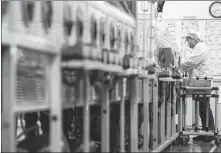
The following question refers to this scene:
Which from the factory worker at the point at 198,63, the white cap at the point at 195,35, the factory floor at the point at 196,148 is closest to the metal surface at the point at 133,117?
the factory floor at the point at 196,148

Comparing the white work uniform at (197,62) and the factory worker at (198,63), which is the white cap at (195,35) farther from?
the white work uniform at (197,62)

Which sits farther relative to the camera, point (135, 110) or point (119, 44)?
point (135, 110)

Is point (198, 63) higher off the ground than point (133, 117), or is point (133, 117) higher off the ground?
point (198, 63)

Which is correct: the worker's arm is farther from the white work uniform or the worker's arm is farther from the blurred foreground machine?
the blurred foreground machine

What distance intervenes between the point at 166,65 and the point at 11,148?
135 inches

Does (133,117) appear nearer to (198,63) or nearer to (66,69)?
(66,69)

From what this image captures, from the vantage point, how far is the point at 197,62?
6.43 meters

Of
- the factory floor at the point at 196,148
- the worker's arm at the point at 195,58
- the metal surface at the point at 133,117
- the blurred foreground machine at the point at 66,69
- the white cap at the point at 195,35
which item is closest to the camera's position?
the blurred foreground machine at the point at 66,69

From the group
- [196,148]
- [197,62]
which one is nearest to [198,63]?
[197,62]

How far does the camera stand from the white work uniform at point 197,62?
253 inches

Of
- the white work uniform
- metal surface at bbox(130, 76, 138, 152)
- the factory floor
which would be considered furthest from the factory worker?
metal surface at bbox(130, 76, 138, 152)

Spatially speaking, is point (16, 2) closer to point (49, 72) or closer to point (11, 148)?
point (49, 72)

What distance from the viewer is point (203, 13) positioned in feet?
26.6

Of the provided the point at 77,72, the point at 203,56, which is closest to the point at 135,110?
the point at 77,72
